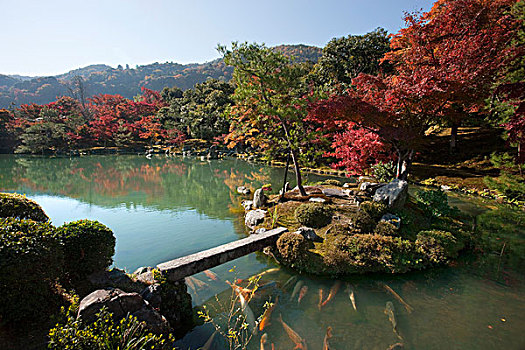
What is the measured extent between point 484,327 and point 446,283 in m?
1.28

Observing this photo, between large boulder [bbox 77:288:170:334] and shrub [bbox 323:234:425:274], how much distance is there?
371cm

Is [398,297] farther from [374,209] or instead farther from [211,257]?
[211,257]

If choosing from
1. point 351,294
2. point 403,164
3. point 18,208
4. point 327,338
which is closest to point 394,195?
point 403,164

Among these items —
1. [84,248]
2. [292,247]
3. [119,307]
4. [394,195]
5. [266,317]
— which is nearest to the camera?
[119,307]

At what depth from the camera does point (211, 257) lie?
4.94m

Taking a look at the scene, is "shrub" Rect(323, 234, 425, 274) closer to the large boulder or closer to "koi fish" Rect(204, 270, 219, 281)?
"koi fish" Rect(204, 270, 219, 281)

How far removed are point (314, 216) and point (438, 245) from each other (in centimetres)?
314

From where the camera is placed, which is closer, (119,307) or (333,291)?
(119,307)

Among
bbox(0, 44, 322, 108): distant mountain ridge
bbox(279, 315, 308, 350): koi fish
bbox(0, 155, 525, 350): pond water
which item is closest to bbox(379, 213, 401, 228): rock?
bbox(0, 155, 525, 350): pond water

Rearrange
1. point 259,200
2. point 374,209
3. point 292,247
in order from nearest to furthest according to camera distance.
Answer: point 292,247
point 374,209
point 259,200

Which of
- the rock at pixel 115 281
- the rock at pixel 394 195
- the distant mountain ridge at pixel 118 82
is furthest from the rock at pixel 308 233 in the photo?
the distant mountain ridge at pixel 118 82

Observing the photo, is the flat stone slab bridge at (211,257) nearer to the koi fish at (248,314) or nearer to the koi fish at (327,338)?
the koi fish at (248,314)

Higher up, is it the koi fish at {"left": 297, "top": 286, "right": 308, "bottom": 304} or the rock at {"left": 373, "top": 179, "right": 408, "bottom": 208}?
the rock at {"left": 373, "top": 179, "right": 408, "bottom": 208}

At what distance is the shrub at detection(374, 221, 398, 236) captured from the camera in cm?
643
